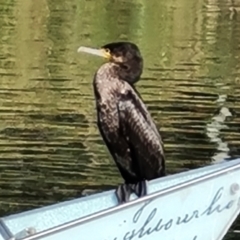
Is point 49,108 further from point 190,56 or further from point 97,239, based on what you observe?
point 97,239

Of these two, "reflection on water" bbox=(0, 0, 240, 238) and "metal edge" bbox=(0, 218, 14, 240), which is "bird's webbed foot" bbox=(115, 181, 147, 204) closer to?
"metal edge" bbox=(0, 218, 14, 240)

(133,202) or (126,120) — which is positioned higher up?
(126,120)

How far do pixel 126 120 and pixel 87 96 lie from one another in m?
10.4

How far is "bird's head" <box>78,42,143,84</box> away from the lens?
497 cm

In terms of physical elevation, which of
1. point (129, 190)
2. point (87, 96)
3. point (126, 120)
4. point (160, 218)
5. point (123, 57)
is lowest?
point (87, 96)

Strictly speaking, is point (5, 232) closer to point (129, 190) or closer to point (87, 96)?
point (129, 190)

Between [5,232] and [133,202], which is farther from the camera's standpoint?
[133,202]

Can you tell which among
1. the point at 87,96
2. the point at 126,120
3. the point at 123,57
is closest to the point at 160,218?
the point at 126,120

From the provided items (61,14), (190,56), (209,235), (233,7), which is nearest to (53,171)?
(209,235)

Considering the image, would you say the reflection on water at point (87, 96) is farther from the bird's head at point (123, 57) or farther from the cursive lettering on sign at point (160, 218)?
the bird's head at point (123, 57)

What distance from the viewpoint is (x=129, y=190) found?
16.9 feet

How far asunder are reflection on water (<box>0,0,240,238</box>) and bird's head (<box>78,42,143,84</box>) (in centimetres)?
444

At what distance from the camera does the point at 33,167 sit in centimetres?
1087

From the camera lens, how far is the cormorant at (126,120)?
4.93 m
